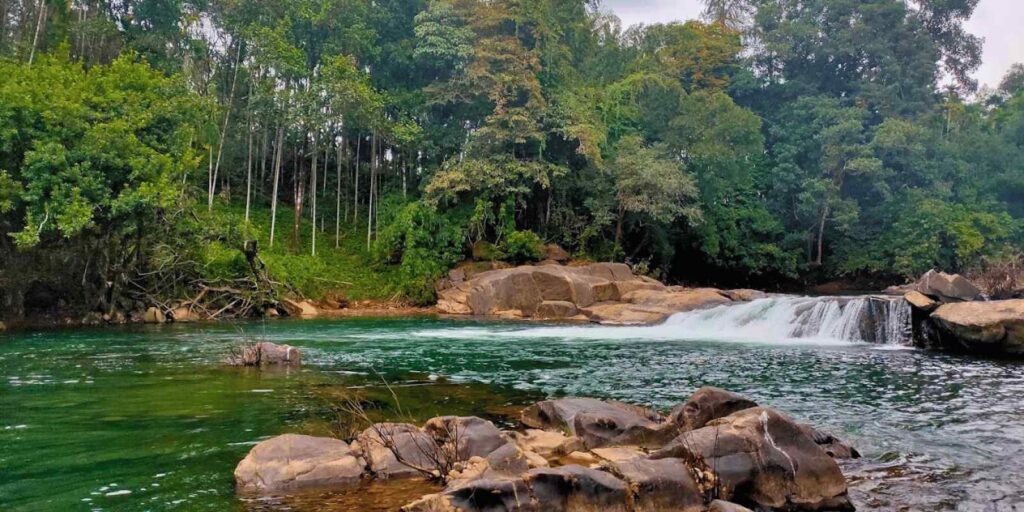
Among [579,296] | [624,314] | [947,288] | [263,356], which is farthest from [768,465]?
[579,296]

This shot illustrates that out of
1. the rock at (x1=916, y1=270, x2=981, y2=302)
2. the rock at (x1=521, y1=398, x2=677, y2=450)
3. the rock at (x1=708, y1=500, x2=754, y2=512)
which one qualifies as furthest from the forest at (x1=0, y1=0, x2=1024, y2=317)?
the rock at (x1=708, y1=500, x2=754, y2=512)

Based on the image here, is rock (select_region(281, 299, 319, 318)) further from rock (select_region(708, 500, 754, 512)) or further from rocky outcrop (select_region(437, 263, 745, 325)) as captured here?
rock (select_region(708, 500, 754, 512))

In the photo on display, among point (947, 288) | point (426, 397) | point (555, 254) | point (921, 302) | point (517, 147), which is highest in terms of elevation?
point (517, 147)

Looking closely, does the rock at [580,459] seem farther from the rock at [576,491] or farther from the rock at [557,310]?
the rock at [557,310]

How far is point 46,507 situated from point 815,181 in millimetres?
36266

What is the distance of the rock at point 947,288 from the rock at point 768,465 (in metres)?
12.5

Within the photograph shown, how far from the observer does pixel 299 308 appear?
2527 centimetres

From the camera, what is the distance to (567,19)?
1310 inches

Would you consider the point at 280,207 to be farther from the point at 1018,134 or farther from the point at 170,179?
the point at 1018,134

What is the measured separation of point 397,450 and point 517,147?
25.5m

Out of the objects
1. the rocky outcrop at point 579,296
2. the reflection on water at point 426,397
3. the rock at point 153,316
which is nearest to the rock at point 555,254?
the rocky outcrop at point 579,296

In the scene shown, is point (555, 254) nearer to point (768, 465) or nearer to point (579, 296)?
point (579, 296)

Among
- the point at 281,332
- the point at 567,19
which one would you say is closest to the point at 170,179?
the point at 281,332

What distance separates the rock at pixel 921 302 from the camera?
15086 millimetres
